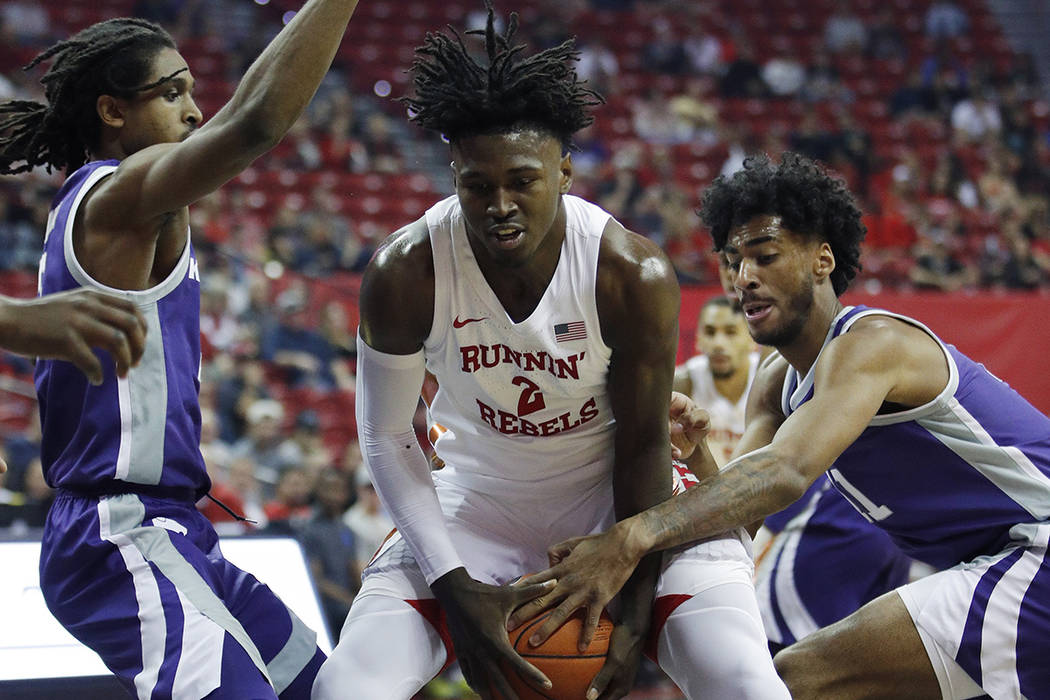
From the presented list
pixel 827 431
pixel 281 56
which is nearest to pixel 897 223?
pixel 827 431

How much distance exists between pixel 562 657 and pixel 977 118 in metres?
13.9

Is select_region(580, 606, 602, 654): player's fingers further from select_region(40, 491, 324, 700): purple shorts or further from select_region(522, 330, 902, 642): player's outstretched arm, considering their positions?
select_region(40, 491, 324, 700): purple shorts

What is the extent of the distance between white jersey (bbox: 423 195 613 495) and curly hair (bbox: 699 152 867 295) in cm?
83

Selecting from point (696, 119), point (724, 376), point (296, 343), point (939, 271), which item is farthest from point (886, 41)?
point (724, 376)

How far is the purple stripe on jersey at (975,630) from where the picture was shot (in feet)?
10.8

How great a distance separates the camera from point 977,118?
49.2 ft

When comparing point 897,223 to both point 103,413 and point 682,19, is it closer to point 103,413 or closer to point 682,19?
point 682,19

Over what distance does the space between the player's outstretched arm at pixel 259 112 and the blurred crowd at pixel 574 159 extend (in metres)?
4.31

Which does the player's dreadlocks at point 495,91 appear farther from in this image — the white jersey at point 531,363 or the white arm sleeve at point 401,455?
the white arm sleeve at point 401,455

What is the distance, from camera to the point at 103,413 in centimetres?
280

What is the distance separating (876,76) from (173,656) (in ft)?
48.8

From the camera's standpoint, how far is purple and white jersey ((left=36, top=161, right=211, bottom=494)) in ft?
9.17

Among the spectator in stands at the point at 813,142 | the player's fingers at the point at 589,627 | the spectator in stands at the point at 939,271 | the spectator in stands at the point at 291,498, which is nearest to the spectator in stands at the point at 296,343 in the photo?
the spectator in stands at the point at 291,498

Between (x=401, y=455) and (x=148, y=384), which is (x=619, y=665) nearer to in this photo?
(x=401, y=455)
